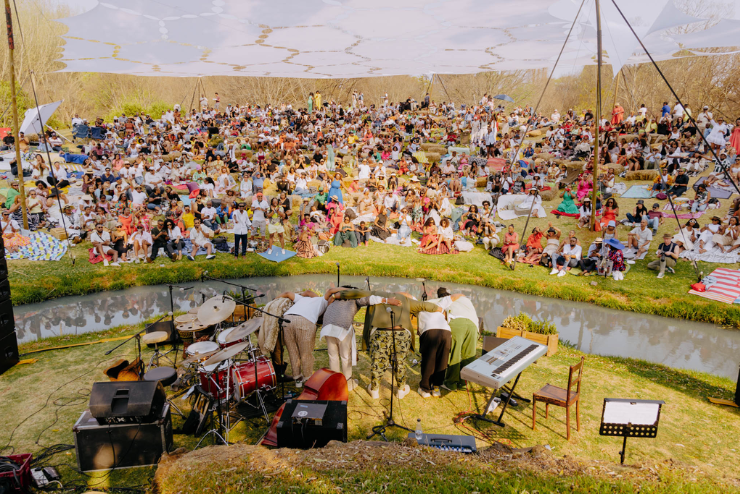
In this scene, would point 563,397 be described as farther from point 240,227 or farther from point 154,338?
point 240,227

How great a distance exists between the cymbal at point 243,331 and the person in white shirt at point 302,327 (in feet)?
1.20

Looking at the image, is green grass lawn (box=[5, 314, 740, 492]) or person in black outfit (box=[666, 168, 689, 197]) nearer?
green grass lawn (box=[5, 314, 740, 492])

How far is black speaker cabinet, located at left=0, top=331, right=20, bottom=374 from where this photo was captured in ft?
21.3

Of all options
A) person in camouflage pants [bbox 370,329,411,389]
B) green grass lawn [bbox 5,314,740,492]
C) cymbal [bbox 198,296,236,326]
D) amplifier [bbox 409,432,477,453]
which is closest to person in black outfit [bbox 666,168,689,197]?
green grass lawn [bbox 5,314,740,492]

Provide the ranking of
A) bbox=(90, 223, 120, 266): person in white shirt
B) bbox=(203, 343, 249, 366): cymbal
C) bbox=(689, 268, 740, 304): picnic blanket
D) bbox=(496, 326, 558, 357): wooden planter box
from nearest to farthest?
bbox=(203, 343, 249, 366): cymbal, bbox=(496, 326, 558, 357): wooden planter box, bbox=(689, 268, 740, 304): picnic blanket, bbox=(90, 223, 120, 266): person in white shirt

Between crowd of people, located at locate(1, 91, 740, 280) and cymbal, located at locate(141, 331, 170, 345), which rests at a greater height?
crowd of people, located at locate(1, 91, 740, 280)

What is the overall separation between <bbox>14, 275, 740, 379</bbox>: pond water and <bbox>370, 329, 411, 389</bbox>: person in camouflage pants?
11.8 ft

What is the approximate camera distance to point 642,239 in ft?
38.5

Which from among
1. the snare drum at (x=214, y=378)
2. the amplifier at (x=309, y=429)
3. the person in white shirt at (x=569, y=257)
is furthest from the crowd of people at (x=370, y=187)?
the snare drum at (x=214, y=378)

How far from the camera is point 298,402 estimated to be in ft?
15.4

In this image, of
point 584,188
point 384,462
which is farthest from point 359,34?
point 584,188

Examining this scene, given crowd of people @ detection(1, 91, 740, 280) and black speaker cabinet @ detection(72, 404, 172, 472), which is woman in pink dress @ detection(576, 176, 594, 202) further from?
black speaker cabinet @ detection(72, 404, 172, 472)

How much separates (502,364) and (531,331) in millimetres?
2513

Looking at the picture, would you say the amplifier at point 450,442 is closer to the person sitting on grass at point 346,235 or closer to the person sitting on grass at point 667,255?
the person sitting on grass at point 667,255
